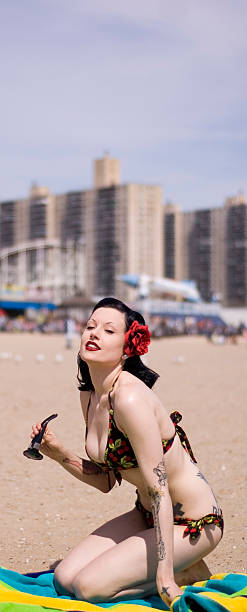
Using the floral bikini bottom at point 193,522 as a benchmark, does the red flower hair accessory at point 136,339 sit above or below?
above

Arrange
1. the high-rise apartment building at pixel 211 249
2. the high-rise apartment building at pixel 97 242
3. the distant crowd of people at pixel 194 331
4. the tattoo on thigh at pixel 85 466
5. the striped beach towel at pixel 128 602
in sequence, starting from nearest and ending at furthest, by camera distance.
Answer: the striped beach towel at pixel 128 602
the tattoo on thigh at pixel 85 466
the distant crowd of people at pixel 194 331
the high-rise apartment building at pixel 97 242
the high-rise apartment building at pixel 211 249

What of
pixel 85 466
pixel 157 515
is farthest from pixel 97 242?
pixel 157 515

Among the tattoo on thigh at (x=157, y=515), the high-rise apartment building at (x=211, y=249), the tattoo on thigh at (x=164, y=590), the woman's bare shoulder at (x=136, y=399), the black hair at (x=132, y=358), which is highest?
the high-rise apartment building at (x=211, y=249)

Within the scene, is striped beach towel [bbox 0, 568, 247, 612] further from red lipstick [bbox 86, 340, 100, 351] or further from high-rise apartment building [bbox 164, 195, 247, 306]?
high-rise apartment building [bbox 164, 195, 247, 306]

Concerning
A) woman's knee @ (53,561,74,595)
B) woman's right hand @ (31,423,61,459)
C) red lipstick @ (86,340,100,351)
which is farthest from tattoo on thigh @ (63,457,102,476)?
red lipstick @ (86,340,100,351)

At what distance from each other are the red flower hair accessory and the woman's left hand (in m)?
1.04

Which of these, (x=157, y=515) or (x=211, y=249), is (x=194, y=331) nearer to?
(x=211, y=249)

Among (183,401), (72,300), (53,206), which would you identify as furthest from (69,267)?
(183,401)

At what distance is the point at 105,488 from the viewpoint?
416 centimetres

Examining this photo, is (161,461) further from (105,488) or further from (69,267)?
(69,267)

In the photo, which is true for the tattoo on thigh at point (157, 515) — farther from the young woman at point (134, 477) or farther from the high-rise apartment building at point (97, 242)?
the high-rise apartment building at point (97, 242)

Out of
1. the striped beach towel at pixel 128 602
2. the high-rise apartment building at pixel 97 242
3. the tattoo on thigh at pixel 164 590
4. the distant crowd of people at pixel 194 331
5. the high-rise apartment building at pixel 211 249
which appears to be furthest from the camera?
the high-rise apartment building at pixel 211 249

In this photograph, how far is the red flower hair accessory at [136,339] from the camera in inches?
146

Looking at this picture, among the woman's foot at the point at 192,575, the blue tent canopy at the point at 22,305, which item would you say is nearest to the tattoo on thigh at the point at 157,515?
the woman's foot at the point at 192,575
